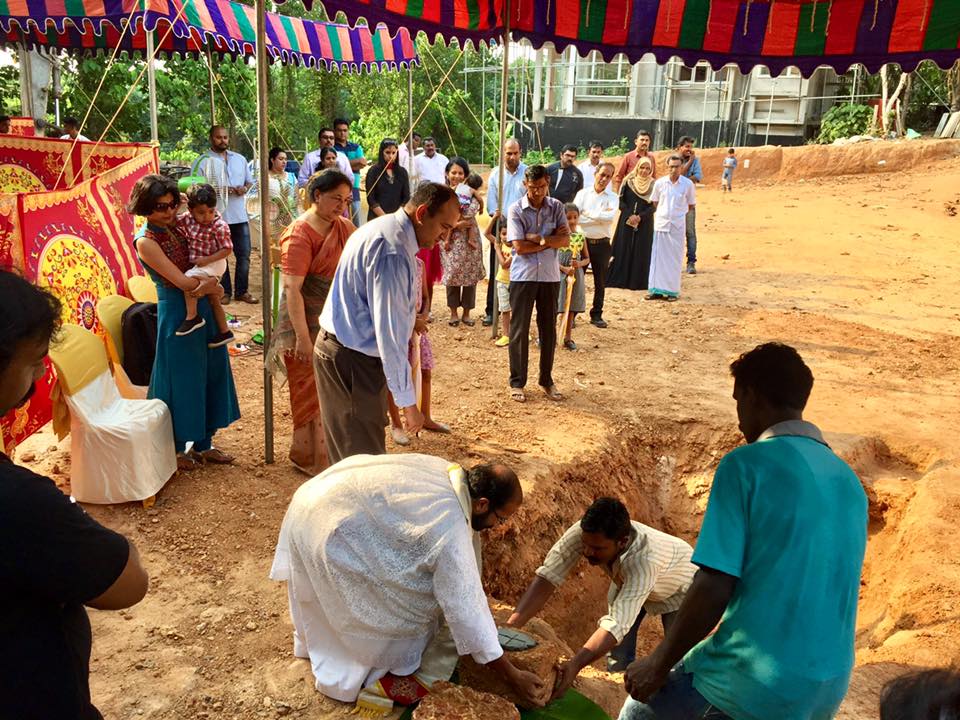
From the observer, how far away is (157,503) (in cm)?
440

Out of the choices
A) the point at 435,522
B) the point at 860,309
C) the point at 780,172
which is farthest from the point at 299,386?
the point at 780,172

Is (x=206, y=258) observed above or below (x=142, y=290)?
above

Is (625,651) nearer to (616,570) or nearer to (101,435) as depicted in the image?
(616,570)

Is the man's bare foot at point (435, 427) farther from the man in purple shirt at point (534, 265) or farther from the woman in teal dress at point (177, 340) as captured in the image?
the woman in teal dress at point (177, 340)

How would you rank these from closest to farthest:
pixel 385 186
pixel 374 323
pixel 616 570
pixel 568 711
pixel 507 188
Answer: pixel 568 711 → pixel 616 570 → pixel 374 323 → pixel 507 188 → pixel 385 186

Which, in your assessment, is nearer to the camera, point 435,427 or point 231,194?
point 435,427

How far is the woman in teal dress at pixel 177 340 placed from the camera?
172 inches

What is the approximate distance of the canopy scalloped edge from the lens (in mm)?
9234

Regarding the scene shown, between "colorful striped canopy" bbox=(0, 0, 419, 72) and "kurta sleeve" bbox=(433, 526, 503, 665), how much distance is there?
676 cm

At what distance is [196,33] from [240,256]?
8.44ft

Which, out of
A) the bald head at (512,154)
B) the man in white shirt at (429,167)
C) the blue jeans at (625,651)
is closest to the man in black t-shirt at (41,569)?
the blue jeans at (625,651)

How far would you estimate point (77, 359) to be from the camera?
415 cm

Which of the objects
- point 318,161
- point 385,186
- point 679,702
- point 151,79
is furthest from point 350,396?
point 318,161

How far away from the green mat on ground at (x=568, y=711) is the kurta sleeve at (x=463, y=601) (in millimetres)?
442
